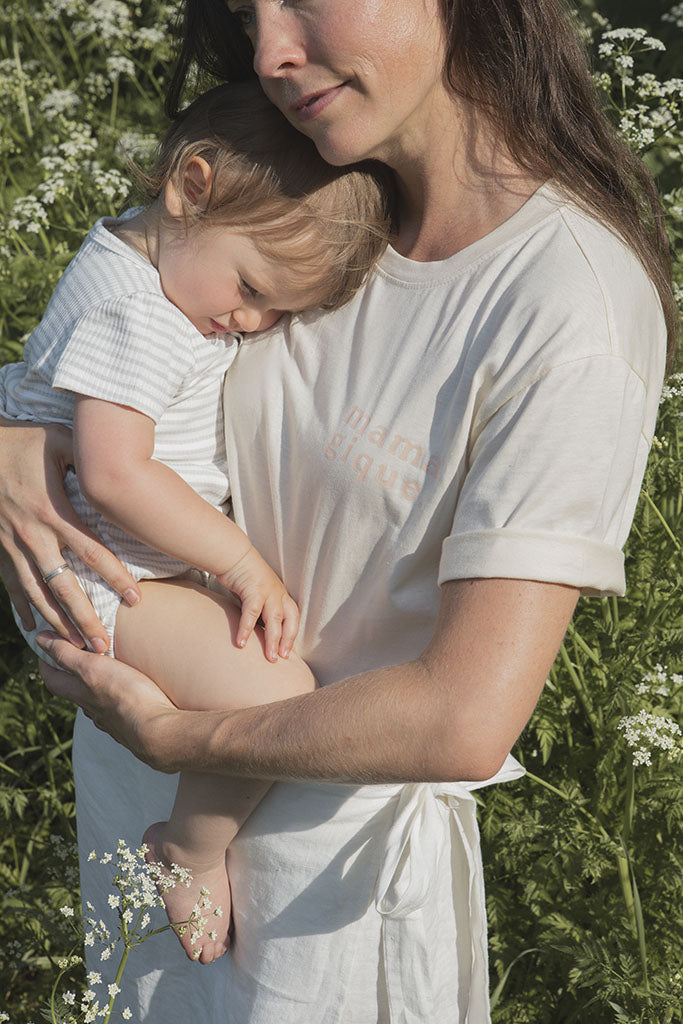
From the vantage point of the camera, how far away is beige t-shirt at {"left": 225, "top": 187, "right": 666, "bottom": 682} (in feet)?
4.66

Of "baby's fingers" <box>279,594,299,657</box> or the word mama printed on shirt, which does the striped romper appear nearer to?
"baby's fingers" <box>279,594,299,657</box>

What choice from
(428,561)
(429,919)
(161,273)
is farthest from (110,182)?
(429,919)

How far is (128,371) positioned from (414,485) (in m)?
0.56

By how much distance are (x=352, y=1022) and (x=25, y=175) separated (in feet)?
12.1

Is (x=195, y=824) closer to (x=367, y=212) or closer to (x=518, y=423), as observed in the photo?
(x=518, y=423)

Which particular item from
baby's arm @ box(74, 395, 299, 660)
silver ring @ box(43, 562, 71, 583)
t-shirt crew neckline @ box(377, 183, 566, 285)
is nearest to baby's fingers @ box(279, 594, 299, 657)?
baby's arm @ box(74, 395, 299, 660)

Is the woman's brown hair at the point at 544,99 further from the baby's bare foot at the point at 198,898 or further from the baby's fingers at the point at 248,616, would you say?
the baby's bare foot at the point at 198,898

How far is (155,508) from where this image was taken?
1858mm

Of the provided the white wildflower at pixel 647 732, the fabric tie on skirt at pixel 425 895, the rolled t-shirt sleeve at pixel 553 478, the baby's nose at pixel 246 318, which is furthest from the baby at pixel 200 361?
the white wildflower at pixel 647 732

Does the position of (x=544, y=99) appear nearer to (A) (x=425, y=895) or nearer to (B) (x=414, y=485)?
(B) (x=414, y=485)

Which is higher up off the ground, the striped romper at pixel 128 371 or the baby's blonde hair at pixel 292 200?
the baby's blonde hair at pixel 292 200

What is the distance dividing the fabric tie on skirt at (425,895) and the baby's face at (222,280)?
854 mm

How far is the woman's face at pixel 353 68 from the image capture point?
158 centimetres

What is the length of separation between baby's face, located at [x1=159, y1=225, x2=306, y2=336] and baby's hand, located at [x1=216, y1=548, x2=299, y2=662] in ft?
1.39
